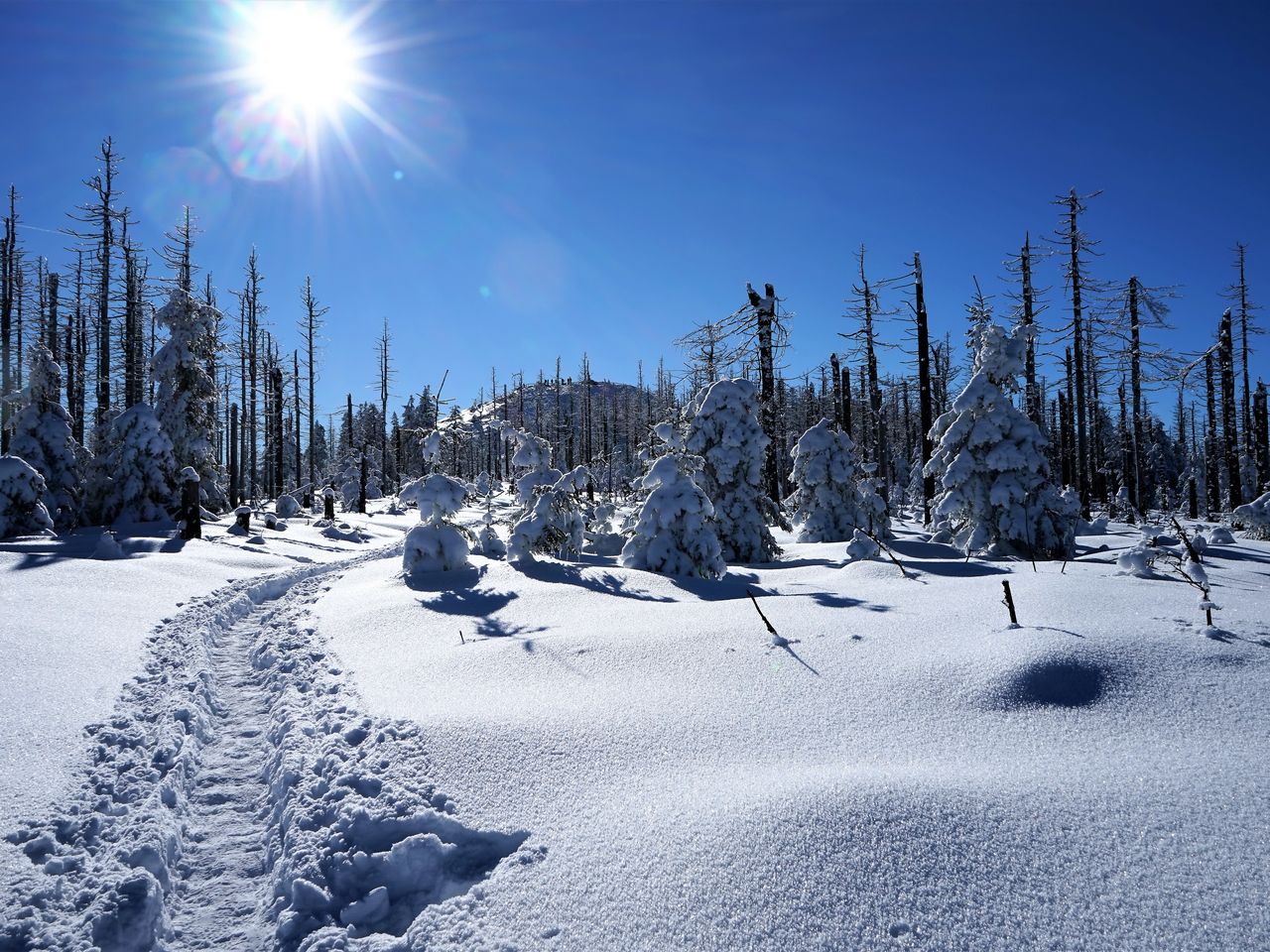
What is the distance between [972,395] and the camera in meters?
13.5

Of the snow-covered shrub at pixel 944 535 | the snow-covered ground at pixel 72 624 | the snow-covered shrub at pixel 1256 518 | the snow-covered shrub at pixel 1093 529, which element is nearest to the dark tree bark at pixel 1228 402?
the snow-covered shrub at pixel 1256 518

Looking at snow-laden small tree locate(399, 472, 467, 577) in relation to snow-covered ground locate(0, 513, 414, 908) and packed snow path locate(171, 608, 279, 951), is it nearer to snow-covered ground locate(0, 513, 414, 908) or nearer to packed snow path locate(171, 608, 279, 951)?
snow-covered ground locate(0, 513, 414, 908)

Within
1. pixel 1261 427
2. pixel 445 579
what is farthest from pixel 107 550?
pixel 1261 427

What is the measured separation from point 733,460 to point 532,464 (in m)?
4.56

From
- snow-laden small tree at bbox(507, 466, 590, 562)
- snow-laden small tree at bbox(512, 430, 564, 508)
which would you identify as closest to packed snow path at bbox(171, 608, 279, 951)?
snow-laden small tree at bbox(507, 466, 590, 562)

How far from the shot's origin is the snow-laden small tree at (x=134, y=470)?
19.3 metres

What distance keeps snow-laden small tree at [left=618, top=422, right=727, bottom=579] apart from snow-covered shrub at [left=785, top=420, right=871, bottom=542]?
6721 millimetres

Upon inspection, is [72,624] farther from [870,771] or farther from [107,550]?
[870,771]

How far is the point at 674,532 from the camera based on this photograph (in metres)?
12.3

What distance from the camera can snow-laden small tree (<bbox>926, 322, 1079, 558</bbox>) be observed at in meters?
13.2

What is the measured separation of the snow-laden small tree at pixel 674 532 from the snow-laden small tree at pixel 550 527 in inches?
64.1

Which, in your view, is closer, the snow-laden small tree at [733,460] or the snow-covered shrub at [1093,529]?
the snow-laden small tree at [733,460]

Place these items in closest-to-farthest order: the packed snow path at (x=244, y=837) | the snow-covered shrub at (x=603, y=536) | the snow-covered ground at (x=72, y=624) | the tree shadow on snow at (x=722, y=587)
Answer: the packed snow path at (x=244, y=837) → the snow-covered ground at (x=72, y=624) → the tree shadow on snow at (x=722, y=587) → the snow-covered shrub at (x=603, y=536)

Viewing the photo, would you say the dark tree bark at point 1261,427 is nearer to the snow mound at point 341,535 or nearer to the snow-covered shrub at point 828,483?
the snow-covered shrub at point 828,483
